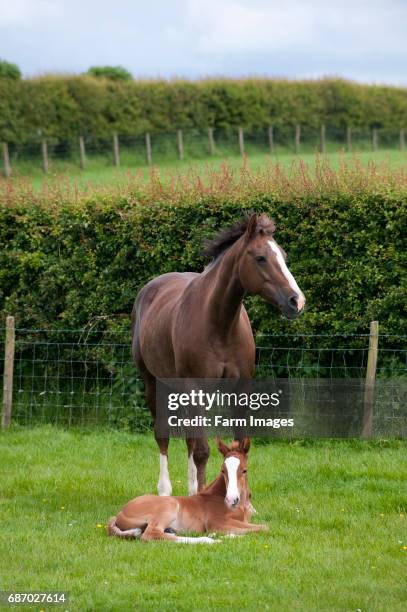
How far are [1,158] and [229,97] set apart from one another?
9.73m

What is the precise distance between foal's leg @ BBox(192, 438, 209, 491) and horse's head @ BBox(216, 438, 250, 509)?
0.90 meters

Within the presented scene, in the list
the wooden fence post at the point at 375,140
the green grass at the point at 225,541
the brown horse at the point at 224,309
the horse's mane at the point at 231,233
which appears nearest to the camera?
the green grass at the point at 225,541

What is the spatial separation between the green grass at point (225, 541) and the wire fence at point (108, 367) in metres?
1.03

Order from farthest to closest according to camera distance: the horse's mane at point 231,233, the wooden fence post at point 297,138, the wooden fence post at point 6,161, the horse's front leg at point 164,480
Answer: the wooden fence post at point 297,138
the wooden fence post at point 6,161
the horse's front leg at point 164,480
the horse's mane at point 231,233

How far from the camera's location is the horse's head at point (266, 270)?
7930 mm

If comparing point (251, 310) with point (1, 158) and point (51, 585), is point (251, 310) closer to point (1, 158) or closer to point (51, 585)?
point (51, 585)

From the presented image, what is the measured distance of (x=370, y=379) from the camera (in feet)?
37.5

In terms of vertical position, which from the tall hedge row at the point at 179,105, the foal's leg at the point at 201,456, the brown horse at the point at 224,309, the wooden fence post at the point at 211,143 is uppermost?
the tall hedge row at the point at 179,105

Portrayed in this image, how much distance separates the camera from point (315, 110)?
1549 inches

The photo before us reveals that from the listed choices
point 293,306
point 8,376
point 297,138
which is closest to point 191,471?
point 293,306

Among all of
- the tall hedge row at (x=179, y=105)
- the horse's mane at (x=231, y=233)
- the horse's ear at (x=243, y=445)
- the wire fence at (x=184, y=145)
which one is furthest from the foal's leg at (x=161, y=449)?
the tall hedge row at (x=179, y=105)

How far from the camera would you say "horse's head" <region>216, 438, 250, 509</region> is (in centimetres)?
737

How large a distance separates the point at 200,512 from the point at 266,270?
2.05m

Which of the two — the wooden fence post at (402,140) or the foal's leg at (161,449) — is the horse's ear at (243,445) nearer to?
the foal's leg at (161,449)
